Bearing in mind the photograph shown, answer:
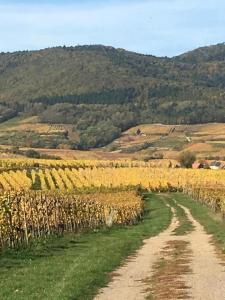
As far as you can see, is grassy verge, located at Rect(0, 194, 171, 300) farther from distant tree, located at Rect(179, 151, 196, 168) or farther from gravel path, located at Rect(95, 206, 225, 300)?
distant tree, located at Rect(179, 151, 196, 168)

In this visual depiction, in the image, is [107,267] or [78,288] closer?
[78,288]

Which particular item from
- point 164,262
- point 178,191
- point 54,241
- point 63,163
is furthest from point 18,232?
point 63,163

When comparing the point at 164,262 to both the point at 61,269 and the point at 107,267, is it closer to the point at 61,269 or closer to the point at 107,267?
the point at 107,267

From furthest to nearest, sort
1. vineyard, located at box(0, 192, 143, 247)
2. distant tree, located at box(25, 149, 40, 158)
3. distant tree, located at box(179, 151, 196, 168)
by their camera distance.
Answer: distant tree, located at box(25, 149, 40, 158), distant tree, located at box(179, 151, 196, 168), vineyard, located at box(0, 192, 143, 247)

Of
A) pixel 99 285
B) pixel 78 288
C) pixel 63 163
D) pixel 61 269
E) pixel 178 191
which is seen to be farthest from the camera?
pixel 63 163

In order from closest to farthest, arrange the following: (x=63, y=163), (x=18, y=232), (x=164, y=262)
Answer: (x=164, y=262) → (x=18, y=232) → (x=63, y=163)

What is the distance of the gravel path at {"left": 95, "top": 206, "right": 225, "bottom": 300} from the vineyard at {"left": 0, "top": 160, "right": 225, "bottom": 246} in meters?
6.70

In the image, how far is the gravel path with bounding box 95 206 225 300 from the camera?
18078mm

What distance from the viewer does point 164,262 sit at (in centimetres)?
2591

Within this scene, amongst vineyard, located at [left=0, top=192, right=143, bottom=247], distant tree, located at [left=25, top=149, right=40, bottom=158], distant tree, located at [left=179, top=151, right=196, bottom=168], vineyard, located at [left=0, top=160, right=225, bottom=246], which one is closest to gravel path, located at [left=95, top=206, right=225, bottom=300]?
vineyard, located at [left=0, top=192, right=143, bottom=247]

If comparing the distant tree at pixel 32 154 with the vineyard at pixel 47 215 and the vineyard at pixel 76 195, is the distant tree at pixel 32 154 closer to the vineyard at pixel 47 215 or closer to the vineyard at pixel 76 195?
the vineyard at pixel 76 195

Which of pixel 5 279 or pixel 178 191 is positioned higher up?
pixel 5 279

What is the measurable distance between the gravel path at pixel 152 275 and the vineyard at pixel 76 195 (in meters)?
6.70

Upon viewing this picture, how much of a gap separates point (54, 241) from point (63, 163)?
109249 mm
